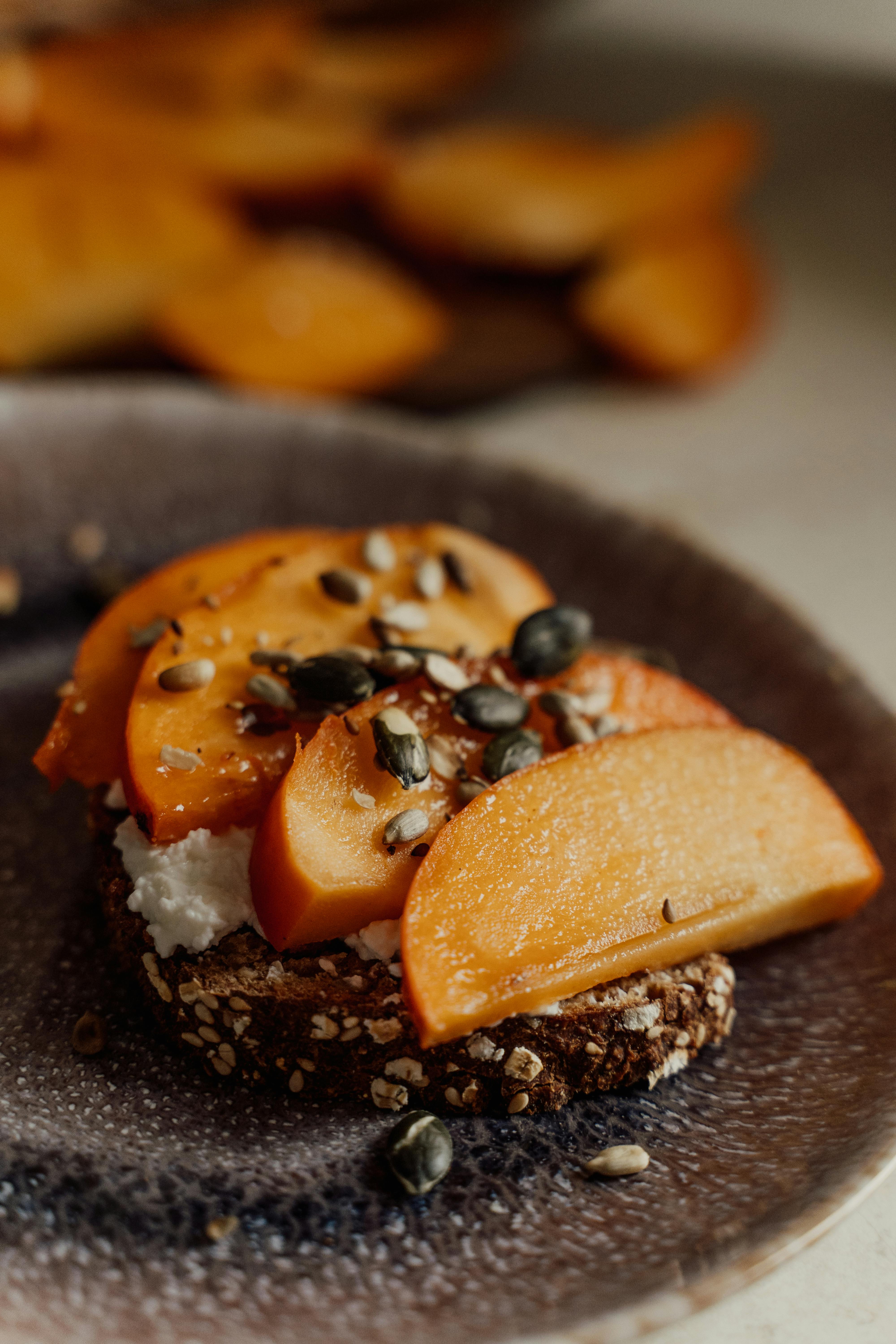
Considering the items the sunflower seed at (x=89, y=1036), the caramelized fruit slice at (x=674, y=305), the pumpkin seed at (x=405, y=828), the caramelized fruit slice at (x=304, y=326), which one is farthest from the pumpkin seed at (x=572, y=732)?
the caramelized fruit slice at (x=674, y=305)

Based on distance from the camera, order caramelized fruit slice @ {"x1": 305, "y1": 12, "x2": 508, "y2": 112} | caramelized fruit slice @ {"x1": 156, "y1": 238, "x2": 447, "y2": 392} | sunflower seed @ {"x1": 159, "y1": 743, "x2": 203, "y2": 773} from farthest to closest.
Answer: caramelized fruit slice @ {"x1": 305, "y1": 12, "x2": 508, "y2": 112} < caramelized fruit slice @ {"x1": 156, "y1": 238, "x2": 447, "y2": 392} < sunflower seed @ {"x1": 159, "y1": 743, "x2": 203, "y2": 773}

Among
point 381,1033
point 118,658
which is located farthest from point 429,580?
point 381,1033

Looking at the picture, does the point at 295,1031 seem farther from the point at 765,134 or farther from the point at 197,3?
the point at 765,134

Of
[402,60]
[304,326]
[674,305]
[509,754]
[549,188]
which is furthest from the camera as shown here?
[402,60]

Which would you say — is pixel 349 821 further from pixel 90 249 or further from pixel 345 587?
pixel 90 249

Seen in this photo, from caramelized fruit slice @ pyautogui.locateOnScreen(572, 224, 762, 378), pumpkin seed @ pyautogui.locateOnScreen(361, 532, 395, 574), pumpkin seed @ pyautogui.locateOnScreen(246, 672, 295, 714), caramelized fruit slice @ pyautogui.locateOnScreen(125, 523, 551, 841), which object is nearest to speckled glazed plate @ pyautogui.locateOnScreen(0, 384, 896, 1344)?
caramelized fruit slice @ pyautogui.locateOnScreen(125, 523, 551, 841)

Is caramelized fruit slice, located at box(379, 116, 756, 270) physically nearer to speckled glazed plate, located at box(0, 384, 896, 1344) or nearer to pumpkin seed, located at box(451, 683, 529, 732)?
speckled glazed plate, located at box(0, 384, 896, 1344)
